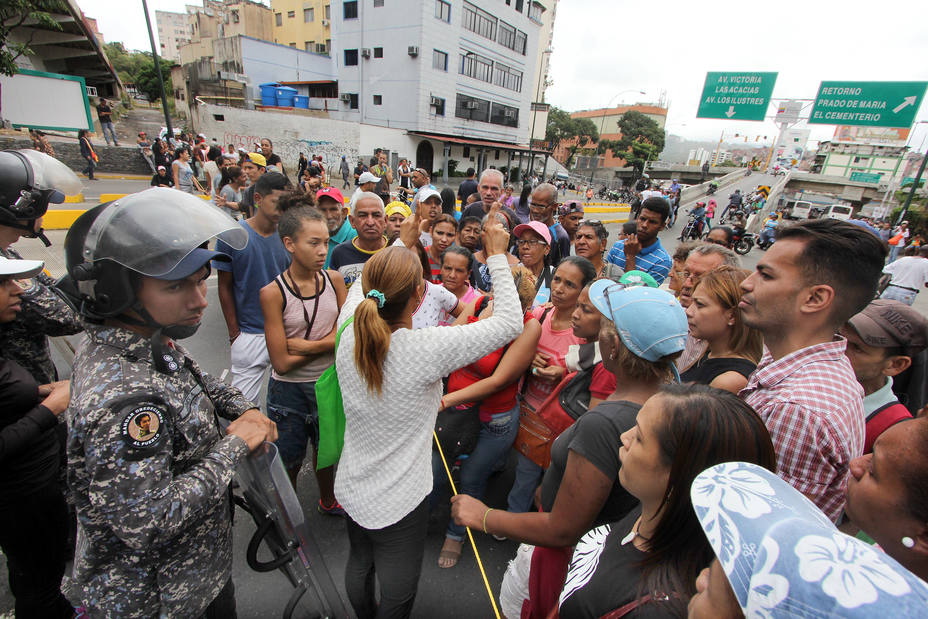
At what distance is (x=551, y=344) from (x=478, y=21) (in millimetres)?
36648

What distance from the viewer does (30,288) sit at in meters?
1.82

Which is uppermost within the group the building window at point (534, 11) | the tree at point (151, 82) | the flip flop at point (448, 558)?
the building window at point (534, 11)

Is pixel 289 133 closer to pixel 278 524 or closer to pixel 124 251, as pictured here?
pixel 124 251

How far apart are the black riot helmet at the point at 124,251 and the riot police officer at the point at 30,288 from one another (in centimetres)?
89

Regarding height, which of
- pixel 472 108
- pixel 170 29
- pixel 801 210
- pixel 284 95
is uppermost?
pixel 170 29

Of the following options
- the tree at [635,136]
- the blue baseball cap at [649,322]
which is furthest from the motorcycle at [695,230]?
the tree at [635,136]

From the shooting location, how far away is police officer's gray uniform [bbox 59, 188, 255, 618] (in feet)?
3.61

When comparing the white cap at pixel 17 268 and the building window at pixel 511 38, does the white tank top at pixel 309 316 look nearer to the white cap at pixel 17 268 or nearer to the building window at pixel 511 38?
the white cap at pixel 17 268

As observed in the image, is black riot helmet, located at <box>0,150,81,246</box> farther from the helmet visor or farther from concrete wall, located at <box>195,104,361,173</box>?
concrete wall, located at <box>195,104,361,173</box>

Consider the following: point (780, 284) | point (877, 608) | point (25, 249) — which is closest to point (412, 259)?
point (877, 608)

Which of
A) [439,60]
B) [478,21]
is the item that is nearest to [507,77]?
[478,21]

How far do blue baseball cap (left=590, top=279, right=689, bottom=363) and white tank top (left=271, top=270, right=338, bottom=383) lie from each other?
6.11 ft

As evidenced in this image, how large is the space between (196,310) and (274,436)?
1.89 ft

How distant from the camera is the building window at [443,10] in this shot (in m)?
27.7
